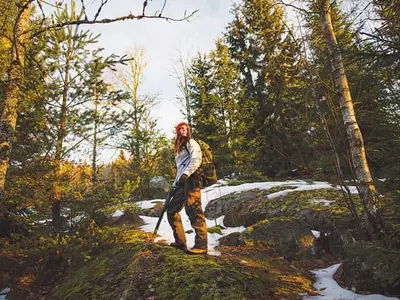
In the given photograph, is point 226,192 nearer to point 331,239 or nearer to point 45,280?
point 331,239

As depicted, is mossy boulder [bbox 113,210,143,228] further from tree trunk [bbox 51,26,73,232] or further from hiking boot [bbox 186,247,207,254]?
hiking boot [bbox 186,247,207,254]

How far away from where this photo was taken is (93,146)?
845 centimetres

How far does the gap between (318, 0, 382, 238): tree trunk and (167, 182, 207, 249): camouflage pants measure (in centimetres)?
295

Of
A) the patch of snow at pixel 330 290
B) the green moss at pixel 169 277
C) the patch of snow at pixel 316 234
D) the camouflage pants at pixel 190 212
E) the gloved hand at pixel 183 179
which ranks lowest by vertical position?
the patch of snow at pixel 330 290

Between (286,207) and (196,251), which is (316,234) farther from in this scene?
(196,251)

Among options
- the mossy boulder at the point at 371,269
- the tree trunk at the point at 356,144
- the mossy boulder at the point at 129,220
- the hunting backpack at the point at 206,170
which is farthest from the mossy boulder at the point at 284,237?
the mossy boulder at the point at 129,220

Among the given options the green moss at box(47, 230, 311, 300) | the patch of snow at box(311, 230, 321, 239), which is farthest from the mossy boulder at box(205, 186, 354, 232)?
the green moss at box(47, 230, 311, 300)

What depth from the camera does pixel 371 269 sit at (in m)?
3.46

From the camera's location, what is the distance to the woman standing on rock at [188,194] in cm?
438

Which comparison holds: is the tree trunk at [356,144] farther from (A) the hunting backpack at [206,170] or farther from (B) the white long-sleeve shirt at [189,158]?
(B) the white long-sleeve shirt at [189,158]

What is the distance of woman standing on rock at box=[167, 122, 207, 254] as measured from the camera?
4.38 m

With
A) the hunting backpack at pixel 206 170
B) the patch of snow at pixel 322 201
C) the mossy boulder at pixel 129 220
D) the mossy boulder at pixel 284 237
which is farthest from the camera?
the mossy boulder at pixel 129 220

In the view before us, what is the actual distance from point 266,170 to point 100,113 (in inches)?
440

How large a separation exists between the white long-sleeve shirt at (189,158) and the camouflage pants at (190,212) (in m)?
0.24
